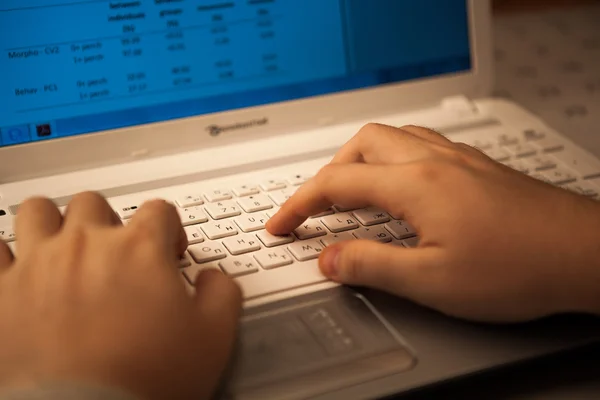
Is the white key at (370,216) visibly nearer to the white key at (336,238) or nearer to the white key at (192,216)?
the white key at (336,238)

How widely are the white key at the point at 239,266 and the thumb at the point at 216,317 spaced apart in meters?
0.05

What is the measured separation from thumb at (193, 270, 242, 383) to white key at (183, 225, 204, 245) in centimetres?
9

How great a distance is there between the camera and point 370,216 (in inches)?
21.7

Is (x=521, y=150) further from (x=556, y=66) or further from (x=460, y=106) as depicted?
(x=556, y=66)

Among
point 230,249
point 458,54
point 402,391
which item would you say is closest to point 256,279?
point 230,249

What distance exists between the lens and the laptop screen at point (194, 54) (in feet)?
1.94

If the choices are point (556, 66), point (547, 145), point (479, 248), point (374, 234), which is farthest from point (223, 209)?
point (556, 66)

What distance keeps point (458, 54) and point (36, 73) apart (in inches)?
17.5

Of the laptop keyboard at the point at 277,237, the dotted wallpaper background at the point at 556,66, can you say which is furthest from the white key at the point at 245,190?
the dotted wallpaper background at the point at 556,66

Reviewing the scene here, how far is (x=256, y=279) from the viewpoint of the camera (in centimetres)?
48

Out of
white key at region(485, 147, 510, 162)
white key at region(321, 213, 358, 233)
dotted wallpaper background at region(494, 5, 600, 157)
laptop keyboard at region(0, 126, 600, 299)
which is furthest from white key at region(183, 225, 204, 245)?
dotted wallpaper background at region(494, 5, 600, 157)

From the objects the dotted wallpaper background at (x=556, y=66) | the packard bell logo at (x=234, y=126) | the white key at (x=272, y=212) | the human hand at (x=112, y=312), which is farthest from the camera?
the dotted wallpaper background at (x=556, y=66)

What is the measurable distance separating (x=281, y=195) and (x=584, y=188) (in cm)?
28

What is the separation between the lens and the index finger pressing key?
1.52 ft
